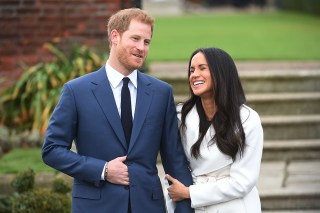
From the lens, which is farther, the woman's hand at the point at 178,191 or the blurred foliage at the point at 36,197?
the blurred foliage at the point at 36,197

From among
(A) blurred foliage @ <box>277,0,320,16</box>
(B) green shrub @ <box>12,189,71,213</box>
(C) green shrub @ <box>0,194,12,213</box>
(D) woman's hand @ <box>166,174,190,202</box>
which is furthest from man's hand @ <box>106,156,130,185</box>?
(A) blurred foliage @ <box>277,0,320,16</box>

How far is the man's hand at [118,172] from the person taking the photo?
4.66m

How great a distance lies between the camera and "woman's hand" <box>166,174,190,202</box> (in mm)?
4811

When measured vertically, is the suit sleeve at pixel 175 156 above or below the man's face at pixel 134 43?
below

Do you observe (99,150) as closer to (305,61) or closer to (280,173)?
(280,173)

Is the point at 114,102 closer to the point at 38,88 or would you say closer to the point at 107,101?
the point at 107,101

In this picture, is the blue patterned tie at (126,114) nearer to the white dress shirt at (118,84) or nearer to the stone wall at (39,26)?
the white dress shirt at (118,84)

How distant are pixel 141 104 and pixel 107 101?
0.61 feet

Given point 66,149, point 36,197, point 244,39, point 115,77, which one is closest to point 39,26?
point 36,197

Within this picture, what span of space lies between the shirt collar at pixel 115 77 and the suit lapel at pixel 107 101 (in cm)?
2

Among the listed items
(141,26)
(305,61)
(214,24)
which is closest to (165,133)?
(141,26)

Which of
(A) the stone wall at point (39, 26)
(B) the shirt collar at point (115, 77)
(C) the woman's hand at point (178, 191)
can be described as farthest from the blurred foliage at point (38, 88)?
(C) the woman's hand at point (178, 191)

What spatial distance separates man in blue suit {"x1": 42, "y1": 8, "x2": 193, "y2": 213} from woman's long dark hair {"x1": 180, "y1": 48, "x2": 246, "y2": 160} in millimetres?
308

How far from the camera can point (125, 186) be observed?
472cm
